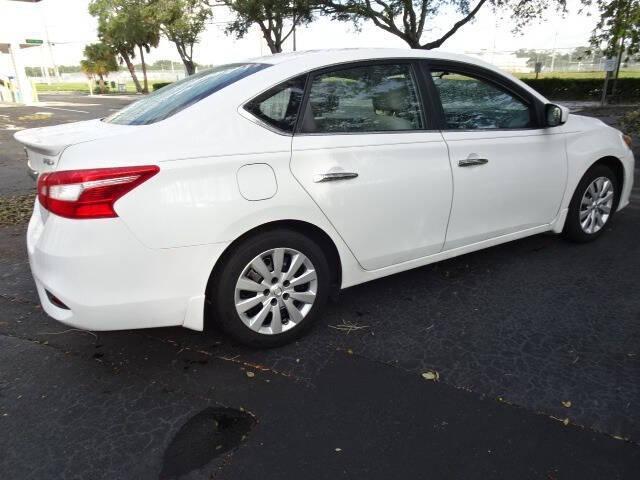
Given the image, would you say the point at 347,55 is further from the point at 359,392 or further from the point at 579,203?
the point at 579,203

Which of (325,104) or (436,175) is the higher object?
(325,104)

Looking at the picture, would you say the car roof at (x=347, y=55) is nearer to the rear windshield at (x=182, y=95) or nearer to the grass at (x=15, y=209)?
the rear windshield at (x=182, y=95)

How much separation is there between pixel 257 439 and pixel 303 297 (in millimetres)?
917

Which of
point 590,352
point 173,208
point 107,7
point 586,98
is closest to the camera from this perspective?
point 173,208

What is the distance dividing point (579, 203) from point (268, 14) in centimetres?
1781

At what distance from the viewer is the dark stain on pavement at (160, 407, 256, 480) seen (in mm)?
2070

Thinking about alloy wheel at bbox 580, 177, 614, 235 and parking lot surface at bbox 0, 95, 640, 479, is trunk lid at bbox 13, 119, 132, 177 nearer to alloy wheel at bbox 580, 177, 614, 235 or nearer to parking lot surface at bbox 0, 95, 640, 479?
parking lot surface at bbox 0, 95, 640, 479

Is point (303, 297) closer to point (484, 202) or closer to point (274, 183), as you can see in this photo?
point (274, 183)

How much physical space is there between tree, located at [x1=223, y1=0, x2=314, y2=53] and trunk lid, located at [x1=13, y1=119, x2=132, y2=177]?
54.6ft

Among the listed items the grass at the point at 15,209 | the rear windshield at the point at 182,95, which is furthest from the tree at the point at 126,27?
the rear windshield at the point at 182,95

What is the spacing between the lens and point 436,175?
126 inches

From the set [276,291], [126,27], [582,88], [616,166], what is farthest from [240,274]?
[126,27]

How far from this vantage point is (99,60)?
1896 inches

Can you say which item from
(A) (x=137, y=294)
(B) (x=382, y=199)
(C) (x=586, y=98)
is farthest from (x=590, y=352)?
(C) (x=586, y=98)
